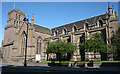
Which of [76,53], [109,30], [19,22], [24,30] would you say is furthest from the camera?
[19,22]

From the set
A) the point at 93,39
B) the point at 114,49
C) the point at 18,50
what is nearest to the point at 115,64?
the point at 114,49

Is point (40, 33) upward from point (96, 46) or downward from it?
upward

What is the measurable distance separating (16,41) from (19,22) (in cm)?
1308

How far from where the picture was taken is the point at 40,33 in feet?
155

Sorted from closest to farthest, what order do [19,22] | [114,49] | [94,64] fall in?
1. [114,49]
2. [94,64]
3. [19,22]

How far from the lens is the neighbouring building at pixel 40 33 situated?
105ft

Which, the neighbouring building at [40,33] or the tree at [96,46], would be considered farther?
the neighbouring building at [40,33]

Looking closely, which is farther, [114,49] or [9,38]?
[9,38]

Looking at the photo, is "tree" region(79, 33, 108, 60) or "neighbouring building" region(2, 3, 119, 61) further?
"neighbouring building" region(2, 3, 119, 61)

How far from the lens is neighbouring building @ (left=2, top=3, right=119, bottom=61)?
32.0 meters

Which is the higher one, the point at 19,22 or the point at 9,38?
the point at 19,22

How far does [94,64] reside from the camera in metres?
21.3

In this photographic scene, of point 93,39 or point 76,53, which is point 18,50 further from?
point 93,39

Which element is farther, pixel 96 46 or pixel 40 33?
pixel 40 33
